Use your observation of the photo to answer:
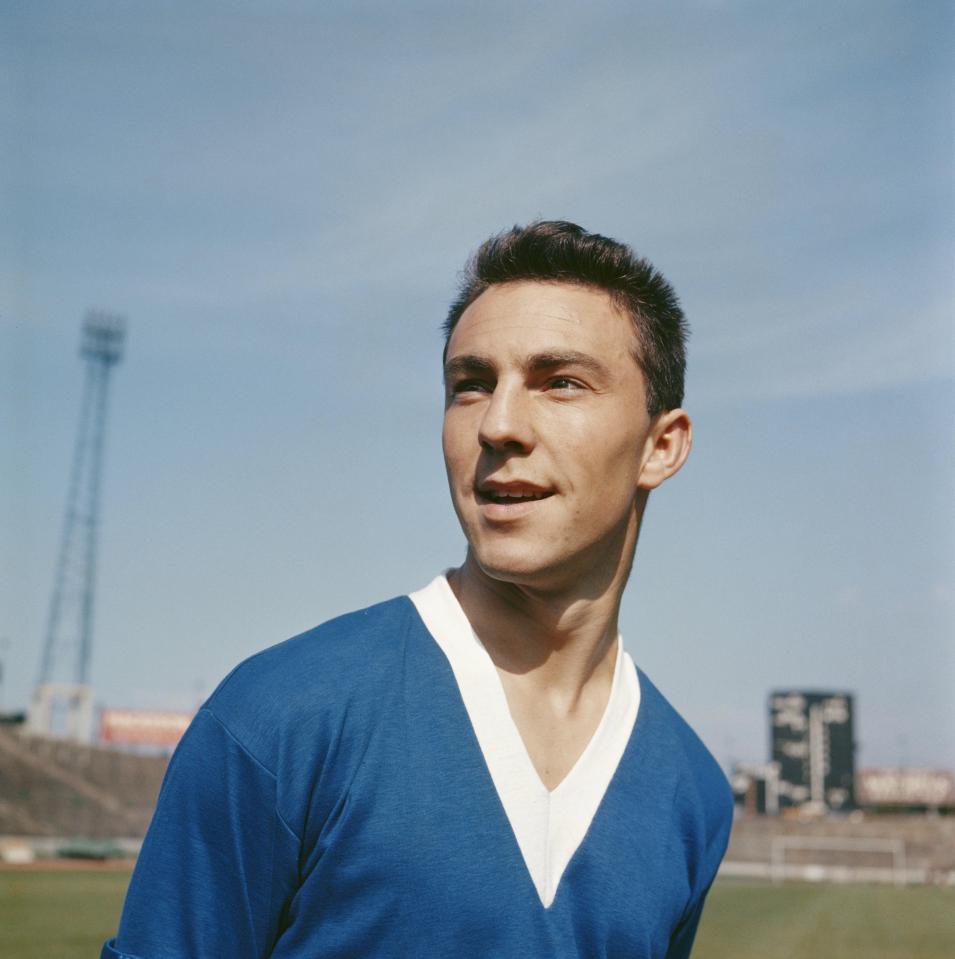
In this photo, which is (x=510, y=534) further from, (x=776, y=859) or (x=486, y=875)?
(x=776, y=859)

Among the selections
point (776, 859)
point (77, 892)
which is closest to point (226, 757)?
point (77, 892)

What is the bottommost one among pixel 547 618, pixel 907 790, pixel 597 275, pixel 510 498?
pixel 907 790

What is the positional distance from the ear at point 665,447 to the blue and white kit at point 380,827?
442mm

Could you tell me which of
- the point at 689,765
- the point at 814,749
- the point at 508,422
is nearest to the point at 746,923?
the point at 689,765

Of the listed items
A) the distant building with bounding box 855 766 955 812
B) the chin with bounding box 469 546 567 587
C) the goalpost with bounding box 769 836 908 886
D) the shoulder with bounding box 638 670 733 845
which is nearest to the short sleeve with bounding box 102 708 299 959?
the chin with bounding box 469 546 567 587

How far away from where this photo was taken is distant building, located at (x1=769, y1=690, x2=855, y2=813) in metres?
54.2

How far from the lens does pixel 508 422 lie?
6.17 feet

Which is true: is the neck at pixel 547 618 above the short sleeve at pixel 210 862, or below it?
above

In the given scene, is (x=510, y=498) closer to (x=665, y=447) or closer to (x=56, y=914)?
(x=665, y=447)

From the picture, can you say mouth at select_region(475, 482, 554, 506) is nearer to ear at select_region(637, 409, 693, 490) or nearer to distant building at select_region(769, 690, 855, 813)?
ear at select_region(637, 409, 693, 490)

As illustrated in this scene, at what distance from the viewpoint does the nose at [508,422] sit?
6.17 feet

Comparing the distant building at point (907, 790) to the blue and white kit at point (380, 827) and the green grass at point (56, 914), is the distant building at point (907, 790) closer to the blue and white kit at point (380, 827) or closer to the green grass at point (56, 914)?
the green grass at point (56, 914)

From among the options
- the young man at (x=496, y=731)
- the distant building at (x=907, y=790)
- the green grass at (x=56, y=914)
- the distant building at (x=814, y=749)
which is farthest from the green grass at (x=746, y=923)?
the distant building at (x=907, y=790)

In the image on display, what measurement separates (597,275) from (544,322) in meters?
0.17
